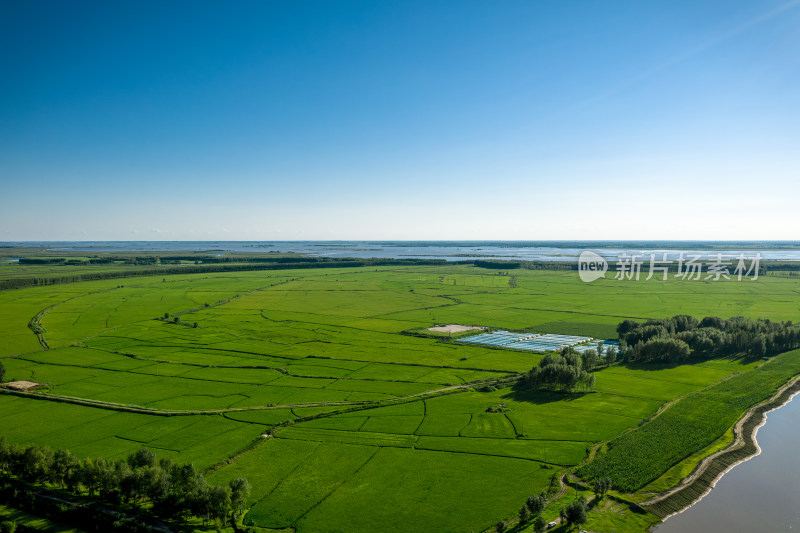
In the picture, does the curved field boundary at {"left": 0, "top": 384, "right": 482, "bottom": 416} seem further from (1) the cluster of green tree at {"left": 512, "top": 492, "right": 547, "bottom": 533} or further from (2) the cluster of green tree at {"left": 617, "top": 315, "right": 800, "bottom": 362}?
(2) the cluster of green tree at {"left": 617, "top": 315, "right": 800, "bottom": 362}

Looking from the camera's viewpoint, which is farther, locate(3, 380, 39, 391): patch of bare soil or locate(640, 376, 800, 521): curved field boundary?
locate(3, 380, 39, 391): patch of bare soil

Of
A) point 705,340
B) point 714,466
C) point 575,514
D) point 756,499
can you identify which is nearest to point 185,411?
point 575,514

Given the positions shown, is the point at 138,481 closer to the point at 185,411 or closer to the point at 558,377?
the point at 185,411

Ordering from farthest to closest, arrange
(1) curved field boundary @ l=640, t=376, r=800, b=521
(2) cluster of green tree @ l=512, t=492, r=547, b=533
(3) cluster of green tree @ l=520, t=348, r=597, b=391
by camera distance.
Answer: (3) cluster of green tree @ l=520, t=348, r=597, b=391 < (1) curved field boundary @ l=640, t=376, r=800, b=521 < (2) cluster of green tree @ l=512, t=492, r=547, b=533

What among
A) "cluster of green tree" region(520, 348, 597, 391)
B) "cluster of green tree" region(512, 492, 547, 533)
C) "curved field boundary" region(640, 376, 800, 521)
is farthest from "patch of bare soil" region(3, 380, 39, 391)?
"curved field boundary" region(640, 376, 800, 521)

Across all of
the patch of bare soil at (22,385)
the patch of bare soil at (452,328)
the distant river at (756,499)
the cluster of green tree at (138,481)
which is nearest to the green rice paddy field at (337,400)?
the patch of bare soil at (22,385)

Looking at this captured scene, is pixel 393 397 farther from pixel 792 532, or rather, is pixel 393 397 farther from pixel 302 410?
pixel 792 532

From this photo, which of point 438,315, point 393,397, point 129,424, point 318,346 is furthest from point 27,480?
point 438,315
